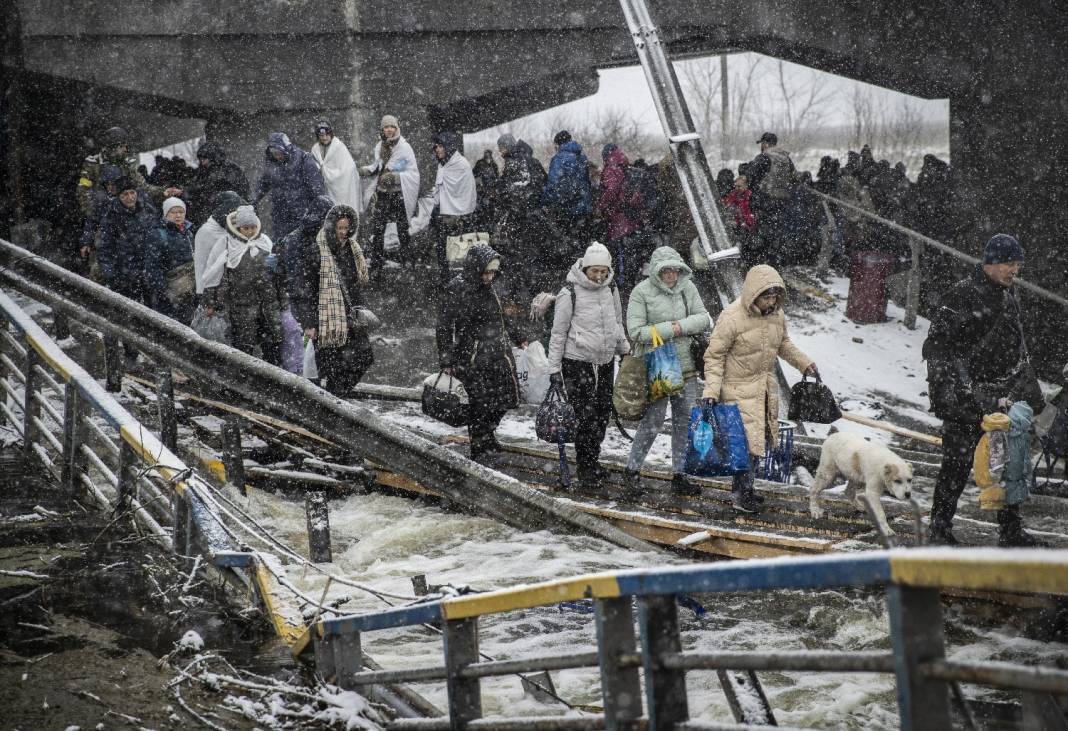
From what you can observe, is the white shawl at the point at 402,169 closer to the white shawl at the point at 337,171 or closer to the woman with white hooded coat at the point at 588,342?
the white shawl at the point at 337,171

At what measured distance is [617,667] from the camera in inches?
117

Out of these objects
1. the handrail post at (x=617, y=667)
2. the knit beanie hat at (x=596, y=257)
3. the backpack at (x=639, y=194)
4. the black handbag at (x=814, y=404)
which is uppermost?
the backpack at (x=639, y=194)

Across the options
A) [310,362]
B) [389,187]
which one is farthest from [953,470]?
[389,187]

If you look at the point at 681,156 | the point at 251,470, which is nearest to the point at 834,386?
the point at 681,156

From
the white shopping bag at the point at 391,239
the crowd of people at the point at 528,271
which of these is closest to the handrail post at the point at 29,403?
the crowd of people at the point at 528,271

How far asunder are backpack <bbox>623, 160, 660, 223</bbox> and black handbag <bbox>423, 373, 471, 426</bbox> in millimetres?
5251

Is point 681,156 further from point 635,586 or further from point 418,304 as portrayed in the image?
point 635,586

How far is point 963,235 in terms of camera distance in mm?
15469

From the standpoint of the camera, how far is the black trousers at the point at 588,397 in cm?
819

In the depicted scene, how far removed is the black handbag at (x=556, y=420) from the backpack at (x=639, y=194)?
5.33m

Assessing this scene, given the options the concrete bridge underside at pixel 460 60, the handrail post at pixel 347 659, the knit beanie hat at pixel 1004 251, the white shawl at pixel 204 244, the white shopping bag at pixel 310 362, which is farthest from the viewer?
the concrete bridge underside at pixel 460 60

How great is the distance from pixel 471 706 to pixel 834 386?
10092 millimetres

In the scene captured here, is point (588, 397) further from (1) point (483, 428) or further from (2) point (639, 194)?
(2) point (639, 194)

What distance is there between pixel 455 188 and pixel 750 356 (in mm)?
6492
